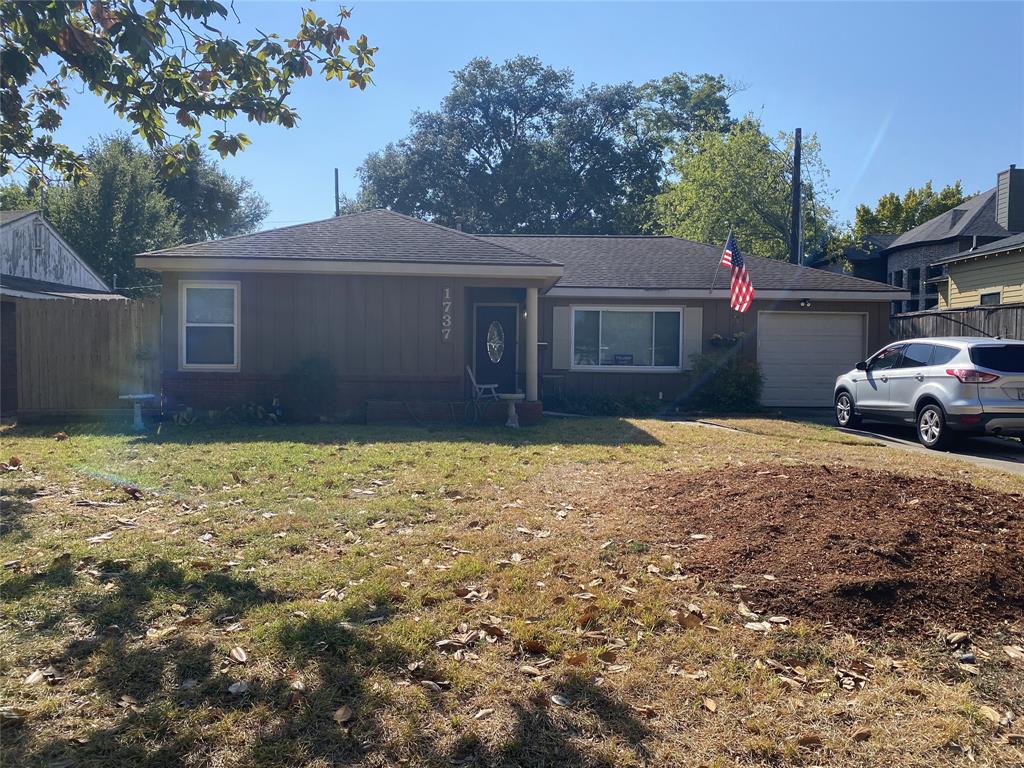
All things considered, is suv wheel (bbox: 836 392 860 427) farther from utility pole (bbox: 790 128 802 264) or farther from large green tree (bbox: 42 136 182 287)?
large green tree (bbox: 42 136 182 287)

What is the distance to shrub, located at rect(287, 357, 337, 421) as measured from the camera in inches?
504

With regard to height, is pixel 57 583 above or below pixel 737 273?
below

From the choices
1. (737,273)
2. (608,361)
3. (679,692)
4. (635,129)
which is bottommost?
(679,692)

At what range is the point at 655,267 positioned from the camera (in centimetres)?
1767

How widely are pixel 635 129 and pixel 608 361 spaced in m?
31.0

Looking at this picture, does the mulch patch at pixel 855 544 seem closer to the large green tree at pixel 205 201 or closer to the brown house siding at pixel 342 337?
the brown house siding at pixel 342 337

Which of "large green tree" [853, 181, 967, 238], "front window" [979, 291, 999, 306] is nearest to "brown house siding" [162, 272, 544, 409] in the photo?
"front window" [979, 291, 999, 306]

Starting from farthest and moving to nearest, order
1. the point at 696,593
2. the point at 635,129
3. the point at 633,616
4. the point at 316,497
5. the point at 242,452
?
the point at 635,129, the point at 242,452, the point at 316,497, the point at 696,593, the point at 633,616

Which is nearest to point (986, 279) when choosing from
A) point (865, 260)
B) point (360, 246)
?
point (865, 260)

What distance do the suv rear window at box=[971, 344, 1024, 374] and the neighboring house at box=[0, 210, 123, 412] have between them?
15459 mm

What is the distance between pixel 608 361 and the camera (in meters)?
16.7

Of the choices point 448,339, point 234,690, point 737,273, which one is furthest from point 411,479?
point 737,273

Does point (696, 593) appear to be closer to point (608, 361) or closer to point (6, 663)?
point (6, 663)

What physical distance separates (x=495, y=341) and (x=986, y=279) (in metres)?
14.2
